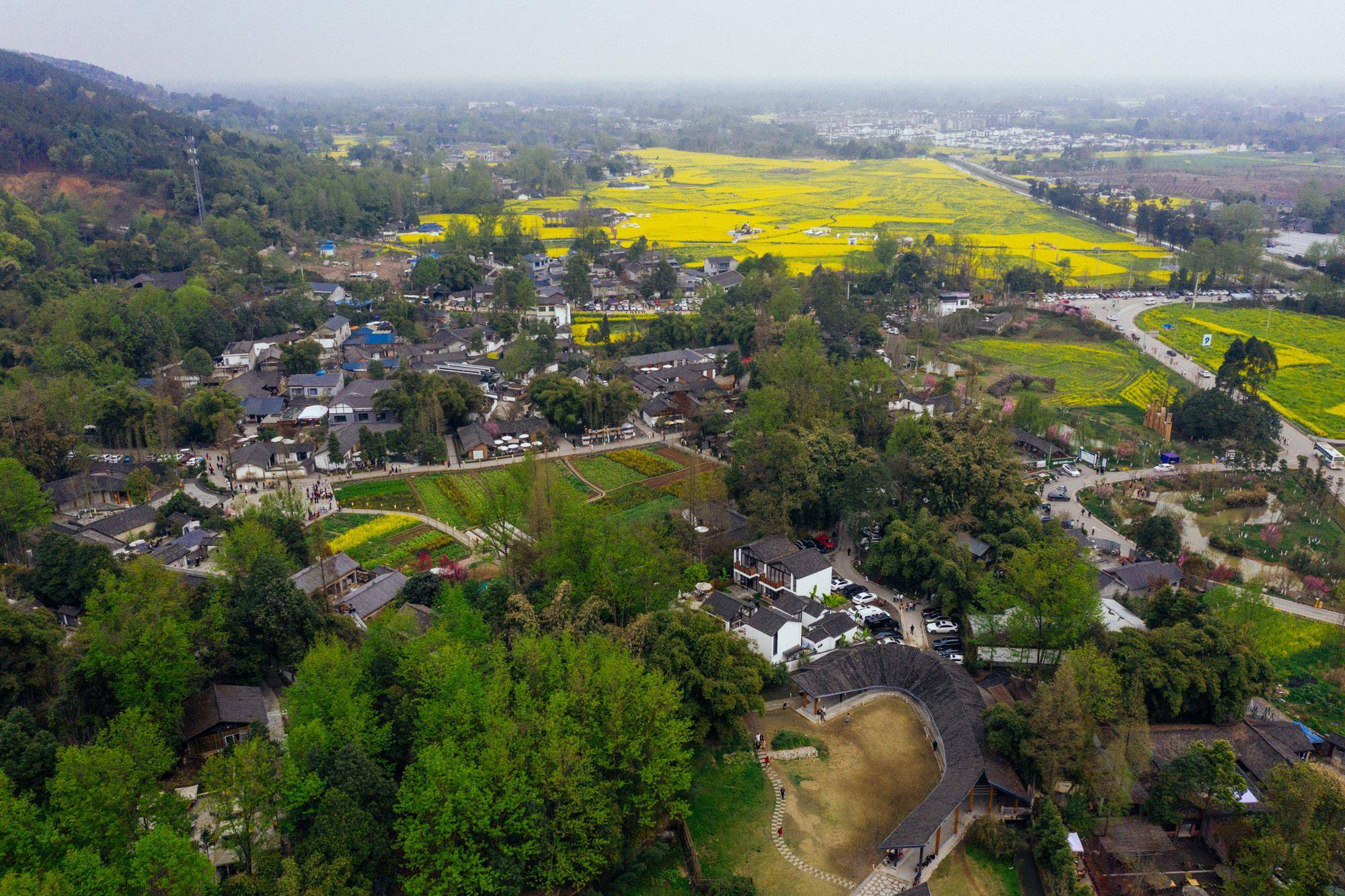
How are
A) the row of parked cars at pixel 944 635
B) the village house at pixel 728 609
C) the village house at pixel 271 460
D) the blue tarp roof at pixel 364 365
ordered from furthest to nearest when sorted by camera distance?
1. the blue tarp roof at pixel 364 365
2. the village house at pixel 271 460
3. the village house at pixel 728 609
4. the row of parked cars at pixel 944 635

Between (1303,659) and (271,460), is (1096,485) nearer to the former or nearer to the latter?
(1303,659)

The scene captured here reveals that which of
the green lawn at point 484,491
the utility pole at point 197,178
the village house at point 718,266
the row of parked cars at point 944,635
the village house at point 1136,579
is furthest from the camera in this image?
the utility pole at point 197,178

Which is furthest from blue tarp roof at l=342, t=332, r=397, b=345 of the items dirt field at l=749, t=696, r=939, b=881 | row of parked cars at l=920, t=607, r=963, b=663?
dirt field at l=749, t=696, r=939, b=881

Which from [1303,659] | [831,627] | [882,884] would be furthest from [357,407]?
[1303,659]

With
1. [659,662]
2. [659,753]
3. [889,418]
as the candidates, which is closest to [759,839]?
[659,753]

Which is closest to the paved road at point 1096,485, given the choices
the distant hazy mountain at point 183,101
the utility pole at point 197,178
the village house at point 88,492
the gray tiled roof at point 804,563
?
the gray tiled roof at point 804,563

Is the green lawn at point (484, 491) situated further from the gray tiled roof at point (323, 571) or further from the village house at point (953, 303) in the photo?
the village house at point (953, 303)

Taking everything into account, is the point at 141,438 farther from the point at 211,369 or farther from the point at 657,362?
the point at 657,362
